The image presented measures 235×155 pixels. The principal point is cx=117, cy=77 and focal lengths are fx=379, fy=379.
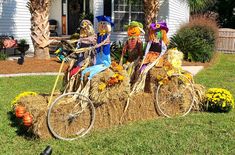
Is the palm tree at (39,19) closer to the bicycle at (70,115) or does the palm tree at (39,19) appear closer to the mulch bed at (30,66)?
the mulch bed at (30,66)

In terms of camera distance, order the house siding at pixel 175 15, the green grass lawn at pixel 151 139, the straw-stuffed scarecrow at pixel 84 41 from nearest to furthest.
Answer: the green grass lawn at pixel 151 139 → the straw-stuffed scarecrow at pixel 84 41 → the house siding at pixel 175 15

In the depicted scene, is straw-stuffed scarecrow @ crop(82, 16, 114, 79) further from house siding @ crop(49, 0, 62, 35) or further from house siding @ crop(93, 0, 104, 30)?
house siding @ crop(49, 0, 62, 35)

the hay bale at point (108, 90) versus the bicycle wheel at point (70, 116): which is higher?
the hay bale at point (108, 90)

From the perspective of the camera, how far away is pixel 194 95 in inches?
257

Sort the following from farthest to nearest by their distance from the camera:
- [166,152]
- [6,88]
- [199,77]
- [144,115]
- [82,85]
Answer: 1. [199,77]
2. [6,88]
3. [144,115]
4. [82,85]
5. [166,152]

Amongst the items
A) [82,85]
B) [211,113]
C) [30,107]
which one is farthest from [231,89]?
[30,107]

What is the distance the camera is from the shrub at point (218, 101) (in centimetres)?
649

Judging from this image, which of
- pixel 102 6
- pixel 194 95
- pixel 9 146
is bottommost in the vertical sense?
pixel 9 146

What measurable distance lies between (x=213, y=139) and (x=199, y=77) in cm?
572

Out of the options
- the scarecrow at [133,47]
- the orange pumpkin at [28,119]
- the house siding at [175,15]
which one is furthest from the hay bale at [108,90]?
the house siding at [175,15]

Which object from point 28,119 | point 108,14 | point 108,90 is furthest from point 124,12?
point 28,119

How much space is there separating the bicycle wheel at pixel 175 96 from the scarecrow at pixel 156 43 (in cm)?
38

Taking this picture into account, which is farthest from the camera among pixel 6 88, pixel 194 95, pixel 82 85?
pixel 6 88

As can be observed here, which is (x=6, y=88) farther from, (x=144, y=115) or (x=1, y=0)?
(x=1, y=0)
